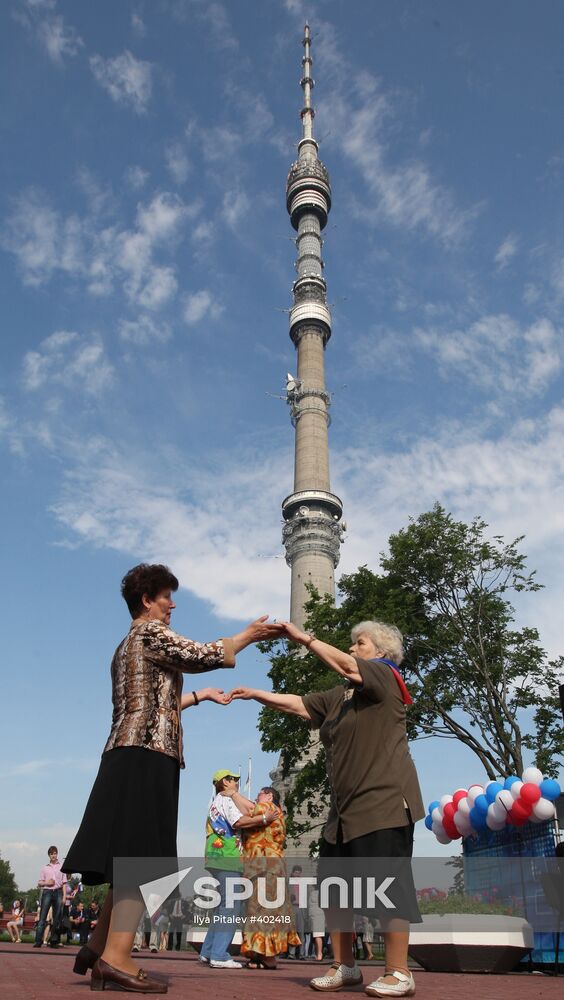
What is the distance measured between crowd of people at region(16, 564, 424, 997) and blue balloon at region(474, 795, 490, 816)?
9351 millimetres

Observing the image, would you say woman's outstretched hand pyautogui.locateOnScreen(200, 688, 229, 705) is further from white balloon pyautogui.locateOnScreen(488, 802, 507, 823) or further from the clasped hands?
white balloon pyautogui.locateOnScreen(488, 802, 507, 823)

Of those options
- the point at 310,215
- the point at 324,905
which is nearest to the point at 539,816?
the point at 324,905

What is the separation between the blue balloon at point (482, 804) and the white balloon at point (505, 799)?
70cm

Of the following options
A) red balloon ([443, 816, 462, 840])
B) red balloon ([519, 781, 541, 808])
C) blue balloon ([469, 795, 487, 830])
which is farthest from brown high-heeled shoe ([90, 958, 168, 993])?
red balloon ([443, 816, 462, 840])

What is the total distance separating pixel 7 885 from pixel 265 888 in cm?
9363

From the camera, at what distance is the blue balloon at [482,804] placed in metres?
13.4

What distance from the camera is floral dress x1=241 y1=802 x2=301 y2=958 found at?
25.9 feet

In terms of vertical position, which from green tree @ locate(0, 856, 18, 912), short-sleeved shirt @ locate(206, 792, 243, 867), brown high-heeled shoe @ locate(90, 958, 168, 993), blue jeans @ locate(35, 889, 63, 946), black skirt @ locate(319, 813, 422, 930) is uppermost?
short-sleeved shirt @ locate(206, 792, 243, 867)

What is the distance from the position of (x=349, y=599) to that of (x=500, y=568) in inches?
192

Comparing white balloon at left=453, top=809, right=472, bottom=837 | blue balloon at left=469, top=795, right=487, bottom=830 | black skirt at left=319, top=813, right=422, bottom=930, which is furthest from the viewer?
white balloon at left=453, top=809, right=472, bottom=837

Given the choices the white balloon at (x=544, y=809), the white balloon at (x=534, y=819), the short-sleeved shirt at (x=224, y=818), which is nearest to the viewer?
the short-sleeved shirt at (x=224, y=818)

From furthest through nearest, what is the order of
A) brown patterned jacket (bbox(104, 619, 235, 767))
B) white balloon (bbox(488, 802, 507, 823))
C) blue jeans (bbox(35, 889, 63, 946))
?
blue jeans (bbox(35, 889, 63, 946)) < white balloon (bbox(488, 802, 507, 823)) < brown patterned jacket (bbox(104, 619, 235, 767))

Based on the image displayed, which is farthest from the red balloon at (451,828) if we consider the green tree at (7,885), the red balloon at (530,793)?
the green tree at (7,885)

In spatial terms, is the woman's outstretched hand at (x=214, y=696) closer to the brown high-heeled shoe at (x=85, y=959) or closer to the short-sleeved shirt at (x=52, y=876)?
the brown high-heeled shoe at (x=85, y=959)
